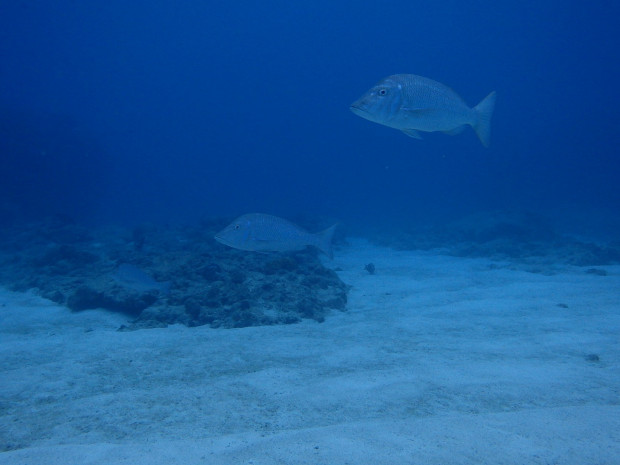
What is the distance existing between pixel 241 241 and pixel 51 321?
4568mm

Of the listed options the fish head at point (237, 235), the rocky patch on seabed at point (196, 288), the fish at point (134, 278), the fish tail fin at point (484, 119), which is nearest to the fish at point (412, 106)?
the fish tail fin at point (484, 119)

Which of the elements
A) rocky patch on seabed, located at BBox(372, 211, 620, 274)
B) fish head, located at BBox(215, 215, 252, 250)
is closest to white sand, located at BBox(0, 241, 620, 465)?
fish head, located at BBox(215, 215, 252, 250)

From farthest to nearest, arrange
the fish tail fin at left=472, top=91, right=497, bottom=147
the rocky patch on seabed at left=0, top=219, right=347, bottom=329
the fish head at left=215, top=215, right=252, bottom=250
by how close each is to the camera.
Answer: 1. the rocky patch on seabed at left=0, top=219, right=347, bottom=329
2. the fish head at left=215, top=215, right=252, bottom=250
3. the fish tail fin at left=472, top=91, right=497, bottom=147

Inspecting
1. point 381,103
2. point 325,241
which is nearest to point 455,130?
point 381,103

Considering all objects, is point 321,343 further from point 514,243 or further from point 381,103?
point 514,243

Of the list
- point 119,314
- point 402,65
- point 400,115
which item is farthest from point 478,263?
point 402,65

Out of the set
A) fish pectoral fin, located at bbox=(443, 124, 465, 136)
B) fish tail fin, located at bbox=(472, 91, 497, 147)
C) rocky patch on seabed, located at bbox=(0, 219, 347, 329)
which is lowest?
rocky patch on seabed, located at bbox=(0, 219, 347, 329)

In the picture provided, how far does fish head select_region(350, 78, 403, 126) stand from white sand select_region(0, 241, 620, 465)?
2853 mm

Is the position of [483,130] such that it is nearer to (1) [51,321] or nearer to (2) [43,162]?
(1) [51,321]

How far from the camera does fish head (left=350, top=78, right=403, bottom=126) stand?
11.0ft

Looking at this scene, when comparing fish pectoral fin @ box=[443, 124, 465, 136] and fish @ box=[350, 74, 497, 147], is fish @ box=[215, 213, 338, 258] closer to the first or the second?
fish @ box=[350, 74, 497, 147]

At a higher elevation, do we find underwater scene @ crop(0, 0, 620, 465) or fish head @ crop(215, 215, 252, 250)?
fish head @ crop(215, 215, 252, 250)

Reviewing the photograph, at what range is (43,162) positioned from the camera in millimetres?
33719

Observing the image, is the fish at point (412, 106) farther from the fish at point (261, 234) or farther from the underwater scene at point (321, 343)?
the fish at point (261, 234)
